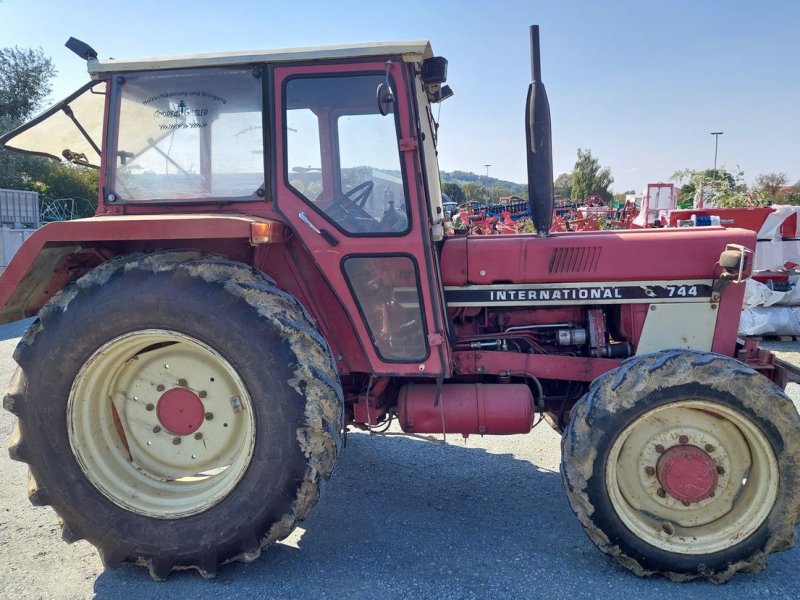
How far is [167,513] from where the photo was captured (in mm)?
2746

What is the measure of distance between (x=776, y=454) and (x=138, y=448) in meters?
2.98

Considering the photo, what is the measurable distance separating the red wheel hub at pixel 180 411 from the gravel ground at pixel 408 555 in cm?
66

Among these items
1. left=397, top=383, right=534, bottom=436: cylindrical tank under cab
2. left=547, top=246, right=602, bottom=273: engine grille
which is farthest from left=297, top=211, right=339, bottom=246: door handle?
left=547, top=246, right=602, bottom=273: engine grille

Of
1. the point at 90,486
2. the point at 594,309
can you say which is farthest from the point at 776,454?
the point at 90,486

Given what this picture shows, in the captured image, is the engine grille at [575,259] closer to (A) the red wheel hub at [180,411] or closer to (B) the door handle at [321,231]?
(B) the door handle at [321,231]

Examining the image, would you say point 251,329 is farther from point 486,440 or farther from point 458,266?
point 486,440

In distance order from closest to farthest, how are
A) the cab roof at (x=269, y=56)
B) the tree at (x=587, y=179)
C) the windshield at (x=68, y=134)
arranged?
the cab roof at (x=269, y=56), the windshield at (x=68, y=134), the tree at (x=587, y=179)

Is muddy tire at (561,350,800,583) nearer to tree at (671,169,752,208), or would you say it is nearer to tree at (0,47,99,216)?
tree at (671,169,752,208)

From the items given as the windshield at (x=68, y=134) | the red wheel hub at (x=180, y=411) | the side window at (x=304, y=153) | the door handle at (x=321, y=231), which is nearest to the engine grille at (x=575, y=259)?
the door handle at (x=321, y=231)

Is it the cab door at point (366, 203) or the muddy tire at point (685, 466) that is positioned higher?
the cab door at point (366, 203)

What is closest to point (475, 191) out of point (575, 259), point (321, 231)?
point (575, 259)

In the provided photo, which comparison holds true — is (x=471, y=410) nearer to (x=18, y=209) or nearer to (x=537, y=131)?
(x=537, y=131)

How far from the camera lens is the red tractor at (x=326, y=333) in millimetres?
2639

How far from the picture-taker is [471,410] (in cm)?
317
